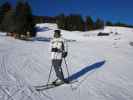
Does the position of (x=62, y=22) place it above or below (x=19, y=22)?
above

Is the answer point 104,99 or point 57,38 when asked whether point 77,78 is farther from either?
point 104,99

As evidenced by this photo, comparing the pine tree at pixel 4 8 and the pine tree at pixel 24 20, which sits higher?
the pine tree at pixel 4 8

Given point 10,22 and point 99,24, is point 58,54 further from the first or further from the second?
point 99,24

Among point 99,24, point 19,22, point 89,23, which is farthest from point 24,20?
point 99,24

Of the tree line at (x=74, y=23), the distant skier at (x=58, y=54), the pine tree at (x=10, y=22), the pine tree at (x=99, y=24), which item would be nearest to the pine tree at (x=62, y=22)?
the tree line at (x=74, y=23)

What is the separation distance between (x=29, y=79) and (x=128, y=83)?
14.2 ft

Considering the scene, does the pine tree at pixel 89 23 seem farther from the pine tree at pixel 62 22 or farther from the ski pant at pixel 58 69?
the ski pant at pixel 58 69

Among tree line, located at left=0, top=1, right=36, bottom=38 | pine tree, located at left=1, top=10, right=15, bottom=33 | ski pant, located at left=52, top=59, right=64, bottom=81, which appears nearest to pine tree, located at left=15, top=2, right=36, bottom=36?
tree line, located at left=0, top=1, right=36, bottom=38

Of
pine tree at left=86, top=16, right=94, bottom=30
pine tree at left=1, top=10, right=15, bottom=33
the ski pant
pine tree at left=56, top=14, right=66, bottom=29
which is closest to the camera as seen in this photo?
the ski pant

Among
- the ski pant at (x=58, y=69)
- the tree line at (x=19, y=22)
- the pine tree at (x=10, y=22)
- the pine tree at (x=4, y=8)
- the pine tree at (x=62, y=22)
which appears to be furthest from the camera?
the pine tree at (x=62, y=22)

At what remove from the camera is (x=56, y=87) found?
9.17 meters

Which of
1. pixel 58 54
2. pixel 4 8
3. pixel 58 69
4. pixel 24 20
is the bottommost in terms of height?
pixel 58 69

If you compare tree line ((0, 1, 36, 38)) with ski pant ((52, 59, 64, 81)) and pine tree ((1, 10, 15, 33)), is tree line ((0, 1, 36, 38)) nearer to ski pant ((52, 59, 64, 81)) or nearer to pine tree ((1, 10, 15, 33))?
Answer: pine tree ((1, 10, 15, 33))

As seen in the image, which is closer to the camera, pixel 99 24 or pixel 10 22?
pixel 10 22
